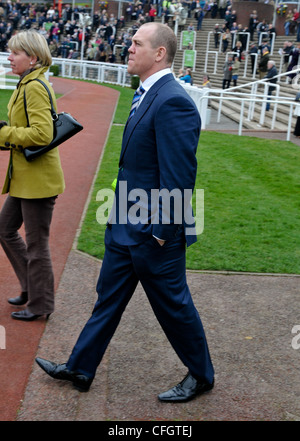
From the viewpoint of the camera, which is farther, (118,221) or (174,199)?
(118,221)


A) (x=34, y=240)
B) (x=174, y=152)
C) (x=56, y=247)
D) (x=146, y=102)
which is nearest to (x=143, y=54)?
(x=146, y=102)

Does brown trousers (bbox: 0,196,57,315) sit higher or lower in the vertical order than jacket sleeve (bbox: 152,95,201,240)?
lower

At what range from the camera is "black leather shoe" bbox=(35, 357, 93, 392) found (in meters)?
3.35

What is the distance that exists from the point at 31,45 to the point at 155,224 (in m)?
1.64

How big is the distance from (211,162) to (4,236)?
715cm

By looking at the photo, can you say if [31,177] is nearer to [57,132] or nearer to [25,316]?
[57,132]

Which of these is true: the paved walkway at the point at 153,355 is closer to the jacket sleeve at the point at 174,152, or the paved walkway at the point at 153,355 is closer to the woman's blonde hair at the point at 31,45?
the jacket sleeve at the point at 174,152

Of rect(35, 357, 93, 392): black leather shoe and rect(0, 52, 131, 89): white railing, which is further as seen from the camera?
rect(0, 52, 131, 89): white railing

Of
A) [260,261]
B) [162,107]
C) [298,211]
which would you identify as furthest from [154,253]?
[298,211]

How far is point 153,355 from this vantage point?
3.84 meters

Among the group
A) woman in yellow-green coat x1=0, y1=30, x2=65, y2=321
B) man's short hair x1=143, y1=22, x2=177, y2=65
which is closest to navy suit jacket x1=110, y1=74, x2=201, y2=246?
man's short hair x1=143, y1=22, x2=177, y2=65

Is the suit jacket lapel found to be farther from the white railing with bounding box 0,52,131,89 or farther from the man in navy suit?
the white railing with bounding box 0,52,131,89
